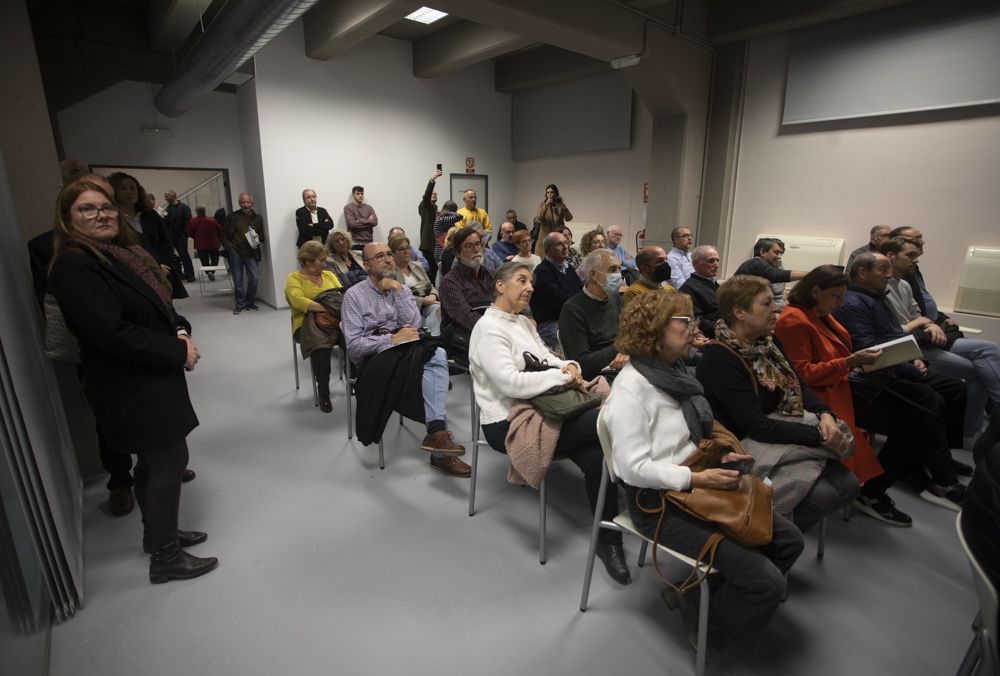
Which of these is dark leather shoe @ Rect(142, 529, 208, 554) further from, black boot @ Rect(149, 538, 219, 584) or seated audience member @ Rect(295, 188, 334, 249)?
seated audience member @ Rect(295, 188, 334, 249)

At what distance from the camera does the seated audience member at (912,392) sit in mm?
2322

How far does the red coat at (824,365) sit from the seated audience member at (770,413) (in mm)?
206

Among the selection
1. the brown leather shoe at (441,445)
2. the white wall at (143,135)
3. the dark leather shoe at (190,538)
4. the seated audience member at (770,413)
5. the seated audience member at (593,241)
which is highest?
the white wall at (143,135)

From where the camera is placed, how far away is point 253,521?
2260 mm

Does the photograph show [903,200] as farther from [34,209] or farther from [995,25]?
[34,209]

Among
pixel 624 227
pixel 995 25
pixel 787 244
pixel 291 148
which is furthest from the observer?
pixel 624 227

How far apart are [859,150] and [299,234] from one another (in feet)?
21.9

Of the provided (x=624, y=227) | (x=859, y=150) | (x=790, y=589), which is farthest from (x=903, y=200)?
(x=790, y=589)

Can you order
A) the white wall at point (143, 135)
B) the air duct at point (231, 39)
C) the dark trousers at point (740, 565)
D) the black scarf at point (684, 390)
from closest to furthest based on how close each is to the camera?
the dark trousers at point (740, 565)
the black scarf at point (684, 390)
the air duct at point (231, 39)
the white wall at point (143, 135)

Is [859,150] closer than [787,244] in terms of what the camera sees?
Yes

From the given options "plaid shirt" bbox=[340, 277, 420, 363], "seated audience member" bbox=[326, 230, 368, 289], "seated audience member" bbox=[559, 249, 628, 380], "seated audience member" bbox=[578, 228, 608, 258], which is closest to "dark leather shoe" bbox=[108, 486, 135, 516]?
"plaid shirt" bbox=[340, 277, 420, 363]

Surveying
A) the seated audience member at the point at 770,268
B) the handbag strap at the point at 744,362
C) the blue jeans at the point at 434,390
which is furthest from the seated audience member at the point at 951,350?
the blue jeans at the point at 434,390

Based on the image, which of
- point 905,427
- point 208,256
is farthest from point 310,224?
point 905,427

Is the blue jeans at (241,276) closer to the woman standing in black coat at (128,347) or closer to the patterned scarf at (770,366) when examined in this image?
the woman standing in black coat at (128,347)
